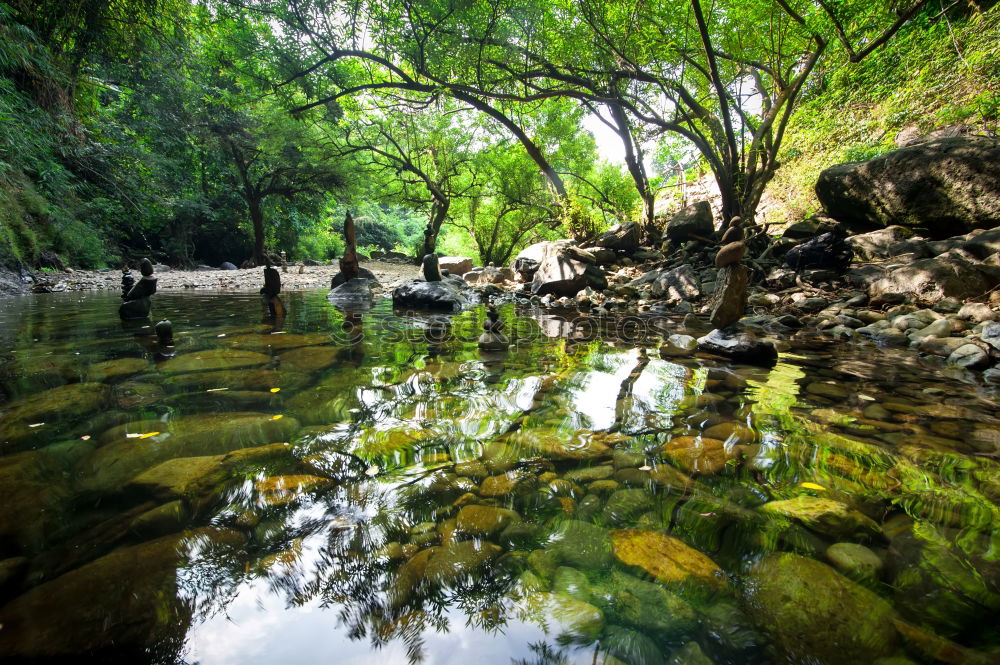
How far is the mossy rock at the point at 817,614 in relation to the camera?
876mm

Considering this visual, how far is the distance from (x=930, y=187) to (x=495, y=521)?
793cm

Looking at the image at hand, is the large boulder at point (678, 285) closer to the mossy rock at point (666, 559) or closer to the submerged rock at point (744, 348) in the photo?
the submerged rock at point (744, 348)

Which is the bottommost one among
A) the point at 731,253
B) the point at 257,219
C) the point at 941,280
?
the point at 941,280

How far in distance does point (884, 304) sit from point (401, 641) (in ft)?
20.8

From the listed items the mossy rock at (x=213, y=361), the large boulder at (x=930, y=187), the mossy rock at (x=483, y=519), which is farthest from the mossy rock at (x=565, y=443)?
the large boulder at (x=930, y=187)

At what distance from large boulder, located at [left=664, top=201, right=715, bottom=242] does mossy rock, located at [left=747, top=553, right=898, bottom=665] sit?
900cm

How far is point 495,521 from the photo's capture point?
4.35ft

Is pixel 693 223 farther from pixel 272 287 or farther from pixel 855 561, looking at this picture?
pixel 855 561

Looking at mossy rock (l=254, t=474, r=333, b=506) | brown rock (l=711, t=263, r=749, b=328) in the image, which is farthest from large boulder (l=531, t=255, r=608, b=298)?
mossy rock (l=254, t=474, r=333, b=506)

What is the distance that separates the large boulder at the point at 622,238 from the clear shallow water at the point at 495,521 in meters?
8.02

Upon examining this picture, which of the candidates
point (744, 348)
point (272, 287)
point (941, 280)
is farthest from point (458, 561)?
point (272, 287)

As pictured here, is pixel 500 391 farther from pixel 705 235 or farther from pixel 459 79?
pixel 459 79

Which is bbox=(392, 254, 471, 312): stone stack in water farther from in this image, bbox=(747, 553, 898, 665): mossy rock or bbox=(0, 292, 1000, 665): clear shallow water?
bbox=(747, 553, 898, 665): mossy rock

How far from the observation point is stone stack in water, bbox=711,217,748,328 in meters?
3.43
